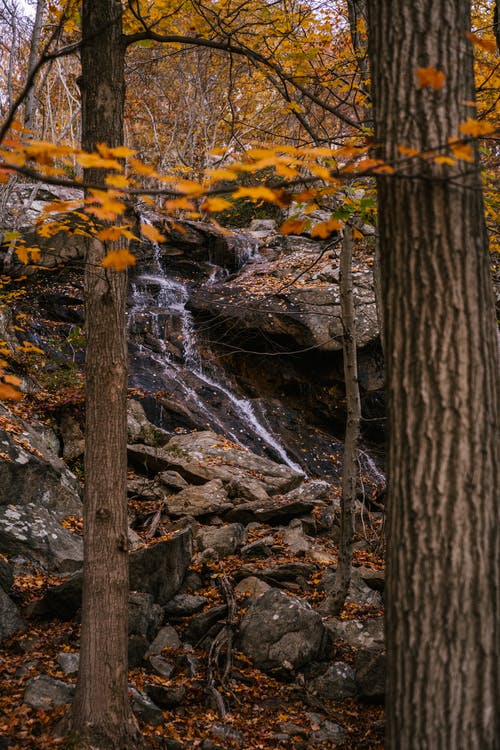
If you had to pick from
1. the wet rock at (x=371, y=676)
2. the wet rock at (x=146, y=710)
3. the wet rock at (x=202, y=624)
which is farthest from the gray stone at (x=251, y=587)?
the wet rock at (x=146, y=710)

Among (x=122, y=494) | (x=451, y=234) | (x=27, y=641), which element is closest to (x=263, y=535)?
(x=27, y=641)

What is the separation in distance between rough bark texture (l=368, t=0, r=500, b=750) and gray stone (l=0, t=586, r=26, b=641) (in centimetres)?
338

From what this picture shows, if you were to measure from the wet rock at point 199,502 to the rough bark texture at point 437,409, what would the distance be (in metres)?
5.27

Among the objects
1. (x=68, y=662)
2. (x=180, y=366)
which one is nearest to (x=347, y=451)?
(x=68, y=662)

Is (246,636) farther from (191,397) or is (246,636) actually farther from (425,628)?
(191,397)

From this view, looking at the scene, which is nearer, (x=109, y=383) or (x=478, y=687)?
(x=478, y=687)

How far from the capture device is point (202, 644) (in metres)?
4.83

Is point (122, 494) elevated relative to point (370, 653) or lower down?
elevated

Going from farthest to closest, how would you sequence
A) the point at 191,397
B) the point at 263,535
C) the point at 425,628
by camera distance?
1. the point at 191,397
2. the point at 263,535
3. the point at 425,628

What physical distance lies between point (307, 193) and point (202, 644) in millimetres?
4099

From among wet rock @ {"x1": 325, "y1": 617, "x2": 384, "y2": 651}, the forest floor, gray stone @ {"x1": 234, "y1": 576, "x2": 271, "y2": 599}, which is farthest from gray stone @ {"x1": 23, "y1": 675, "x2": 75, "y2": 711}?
wet rock @ {"x1": 325, "y1": 617, "x2": 384, "y2": 651}

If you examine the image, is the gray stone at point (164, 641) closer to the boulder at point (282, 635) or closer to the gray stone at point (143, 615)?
the gray stone at point (143, 615)

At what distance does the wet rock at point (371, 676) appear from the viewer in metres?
4.20

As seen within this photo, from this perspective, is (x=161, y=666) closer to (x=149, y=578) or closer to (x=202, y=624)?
(x=202, y=624)
